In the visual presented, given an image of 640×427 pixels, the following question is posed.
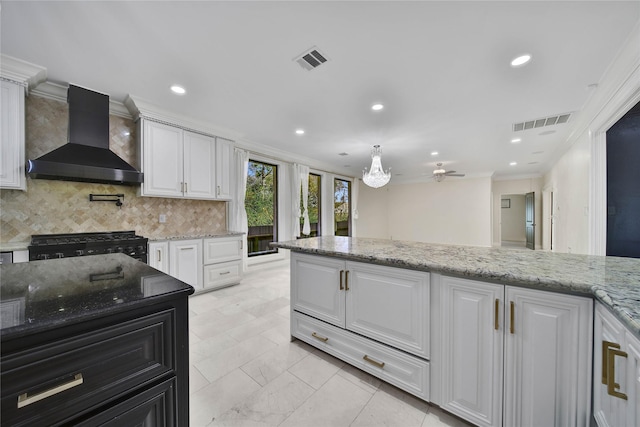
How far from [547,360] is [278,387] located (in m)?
1.57

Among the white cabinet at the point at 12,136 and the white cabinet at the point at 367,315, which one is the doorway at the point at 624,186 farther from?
the white cabinet at the point at 12,136

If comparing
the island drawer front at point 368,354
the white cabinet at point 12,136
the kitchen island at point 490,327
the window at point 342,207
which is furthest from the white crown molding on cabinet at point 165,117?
the window at point 342,207

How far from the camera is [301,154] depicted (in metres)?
5.52

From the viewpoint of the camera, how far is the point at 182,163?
11.3 feet

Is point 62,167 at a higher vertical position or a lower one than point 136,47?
lower

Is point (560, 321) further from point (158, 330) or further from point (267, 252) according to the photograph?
point (267, 252)

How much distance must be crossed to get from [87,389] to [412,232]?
9.47 meters

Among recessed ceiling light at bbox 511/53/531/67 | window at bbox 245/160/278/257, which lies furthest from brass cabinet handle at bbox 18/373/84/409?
window at bbox 245/160/278/257

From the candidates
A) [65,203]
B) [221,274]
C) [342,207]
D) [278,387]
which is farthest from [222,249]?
[342,207]

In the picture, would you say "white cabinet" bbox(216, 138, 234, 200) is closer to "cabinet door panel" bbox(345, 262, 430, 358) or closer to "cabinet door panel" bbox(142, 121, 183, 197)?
"cabinet door panel" bbox(142, 121, 183, 197)

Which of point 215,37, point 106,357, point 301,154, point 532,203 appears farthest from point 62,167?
point 532,203

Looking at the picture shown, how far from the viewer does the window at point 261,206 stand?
491cm

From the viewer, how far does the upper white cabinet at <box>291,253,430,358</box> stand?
1.52 metres

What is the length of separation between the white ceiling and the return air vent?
0.72ft
